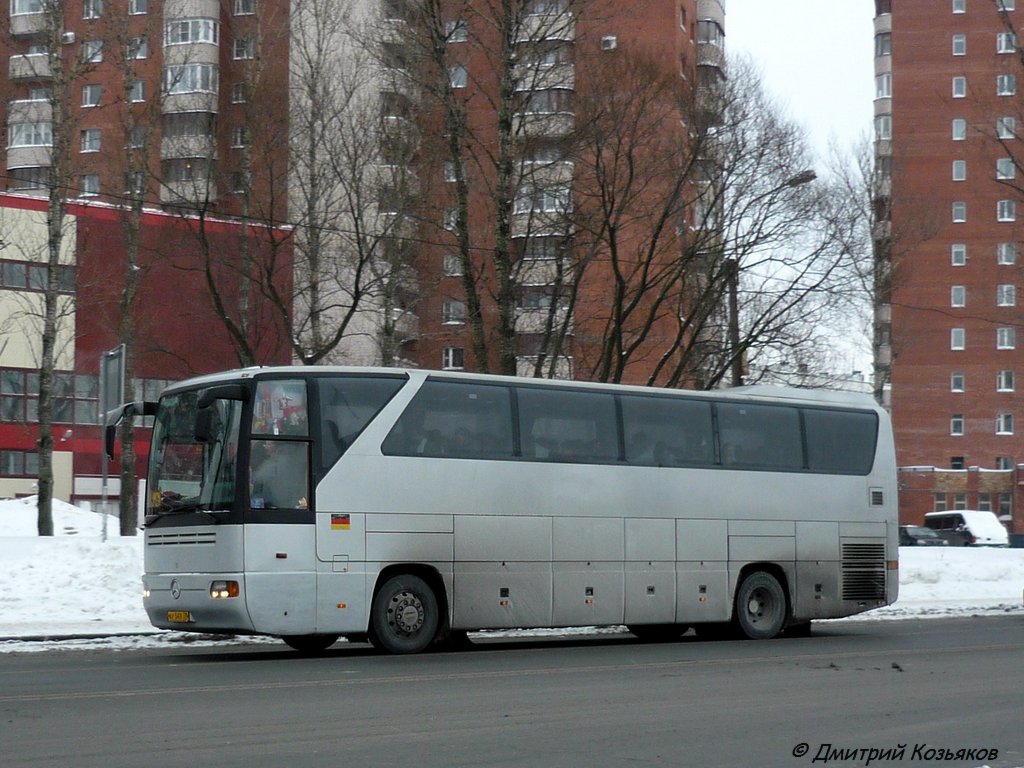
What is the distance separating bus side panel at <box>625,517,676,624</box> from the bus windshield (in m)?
5.87

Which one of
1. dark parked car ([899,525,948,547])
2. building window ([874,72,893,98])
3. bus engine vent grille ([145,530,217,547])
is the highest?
building window ([874,72,893,98])

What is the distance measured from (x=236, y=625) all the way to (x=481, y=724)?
6.87 metres

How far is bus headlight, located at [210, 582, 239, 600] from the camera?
17125mm

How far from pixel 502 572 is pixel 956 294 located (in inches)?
3223

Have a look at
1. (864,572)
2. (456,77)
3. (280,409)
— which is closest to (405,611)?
(280,409)

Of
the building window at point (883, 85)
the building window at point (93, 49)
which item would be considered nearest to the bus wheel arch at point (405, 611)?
the building window at point (93, 49)

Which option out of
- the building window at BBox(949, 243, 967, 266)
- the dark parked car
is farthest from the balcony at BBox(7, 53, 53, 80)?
the building window at BBox(949, 243, 967, 266)

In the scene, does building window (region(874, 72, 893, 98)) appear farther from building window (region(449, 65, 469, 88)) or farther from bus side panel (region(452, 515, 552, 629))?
bus side panel (region(452, 515, 552, 629))

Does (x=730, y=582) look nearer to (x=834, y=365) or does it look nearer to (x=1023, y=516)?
(x=834, y=365)

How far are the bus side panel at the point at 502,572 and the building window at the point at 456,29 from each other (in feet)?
47.7

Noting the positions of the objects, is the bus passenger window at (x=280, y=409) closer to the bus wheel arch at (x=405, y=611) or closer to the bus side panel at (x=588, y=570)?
the bus wheel arch at (x=405, y=611)

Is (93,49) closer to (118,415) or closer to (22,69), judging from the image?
(22,69)

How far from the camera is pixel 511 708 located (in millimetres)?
11906

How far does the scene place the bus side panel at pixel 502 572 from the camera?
62.4ft
